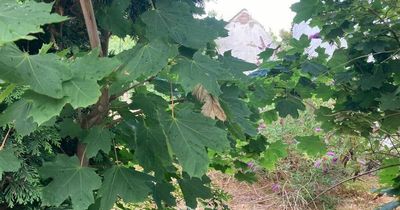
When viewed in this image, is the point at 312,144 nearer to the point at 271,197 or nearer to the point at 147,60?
the point at 147,60

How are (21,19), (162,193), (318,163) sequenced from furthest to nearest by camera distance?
(318,163) < (162,193) < (21,19)

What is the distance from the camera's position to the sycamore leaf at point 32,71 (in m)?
0.64

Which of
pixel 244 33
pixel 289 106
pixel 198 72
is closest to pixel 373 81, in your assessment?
pixel 289 106

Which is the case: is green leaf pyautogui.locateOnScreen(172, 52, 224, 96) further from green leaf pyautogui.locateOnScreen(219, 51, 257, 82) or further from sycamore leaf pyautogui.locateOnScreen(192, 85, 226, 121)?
green leaf pyautogui.locateOnScreen(219, 51, 257, 82)

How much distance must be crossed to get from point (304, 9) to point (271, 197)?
2.09m

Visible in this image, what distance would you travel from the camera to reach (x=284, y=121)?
4047mm

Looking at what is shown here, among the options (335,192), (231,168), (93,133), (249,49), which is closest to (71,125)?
(93,133)

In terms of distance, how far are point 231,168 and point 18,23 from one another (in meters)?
1.17

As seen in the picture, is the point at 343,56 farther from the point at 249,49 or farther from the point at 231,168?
the point at 249,49

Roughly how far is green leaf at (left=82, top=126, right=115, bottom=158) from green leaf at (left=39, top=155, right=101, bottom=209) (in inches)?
1.4

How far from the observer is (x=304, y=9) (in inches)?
62.0

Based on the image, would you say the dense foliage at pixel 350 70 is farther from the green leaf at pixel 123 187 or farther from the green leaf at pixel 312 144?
the green leaf at pixel 123 187

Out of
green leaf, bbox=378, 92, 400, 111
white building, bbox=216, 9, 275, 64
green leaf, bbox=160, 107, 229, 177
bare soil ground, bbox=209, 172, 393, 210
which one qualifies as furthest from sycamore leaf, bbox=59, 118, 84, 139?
white building, bbox=216, 9, 275, 64

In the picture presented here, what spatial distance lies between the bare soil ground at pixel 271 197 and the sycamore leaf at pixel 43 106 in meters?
2.54
